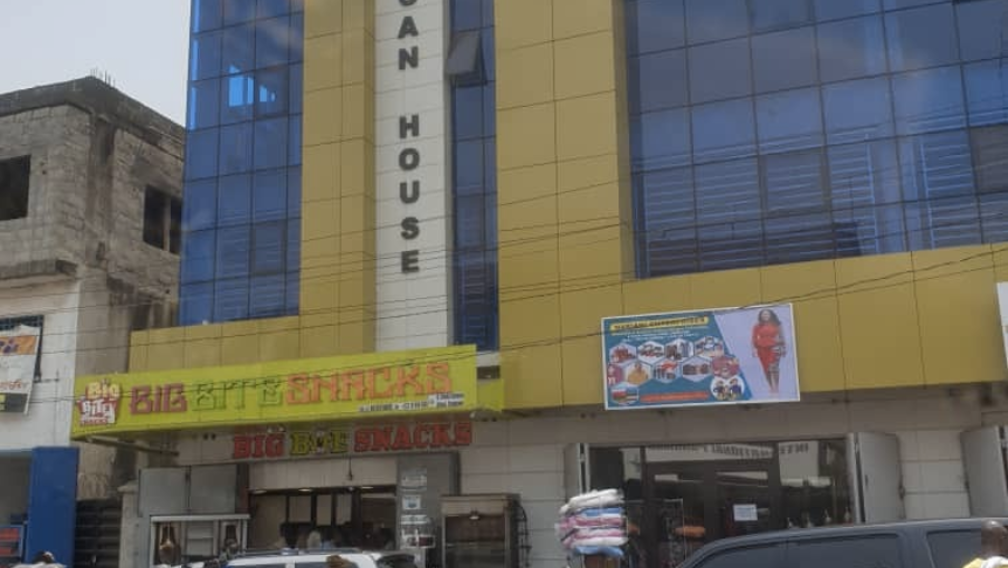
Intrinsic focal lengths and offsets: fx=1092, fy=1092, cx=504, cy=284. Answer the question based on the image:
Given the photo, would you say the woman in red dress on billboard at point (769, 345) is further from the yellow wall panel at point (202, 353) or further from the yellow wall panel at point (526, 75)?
the yellow wall panel at point (202, 353)

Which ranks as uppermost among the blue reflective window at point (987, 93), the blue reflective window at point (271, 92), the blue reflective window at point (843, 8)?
the blue reflective window at point (271, 92)

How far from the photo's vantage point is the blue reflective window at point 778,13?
835 inches

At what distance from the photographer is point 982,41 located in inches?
779

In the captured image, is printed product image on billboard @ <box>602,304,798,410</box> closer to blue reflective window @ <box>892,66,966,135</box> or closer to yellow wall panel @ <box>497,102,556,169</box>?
yellow wall panel @ <box>497,102,556,169</box>

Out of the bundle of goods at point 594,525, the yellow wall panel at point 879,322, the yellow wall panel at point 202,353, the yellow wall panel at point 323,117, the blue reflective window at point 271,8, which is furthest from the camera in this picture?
the blue reflective window at point 271,8

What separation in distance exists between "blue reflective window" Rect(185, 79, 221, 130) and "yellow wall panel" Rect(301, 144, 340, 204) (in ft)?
10.3

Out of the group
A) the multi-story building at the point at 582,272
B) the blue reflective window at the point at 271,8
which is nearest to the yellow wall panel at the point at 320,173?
the multi-story building at the point at 582,272

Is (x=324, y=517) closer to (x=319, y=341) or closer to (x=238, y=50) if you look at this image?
(x=319, y=341)

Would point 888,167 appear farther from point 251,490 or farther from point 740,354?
point 251,490

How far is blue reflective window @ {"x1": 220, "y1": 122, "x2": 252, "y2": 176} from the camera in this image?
25.5 m

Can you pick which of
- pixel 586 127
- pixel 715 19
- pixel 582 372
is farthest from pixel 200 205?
pixel 715 19

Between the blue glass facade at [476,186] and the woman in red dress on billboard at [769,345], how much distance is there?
5.98 m

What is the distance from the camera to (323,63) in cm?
2478

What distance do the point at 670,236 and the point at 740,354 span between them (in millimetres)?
3470
